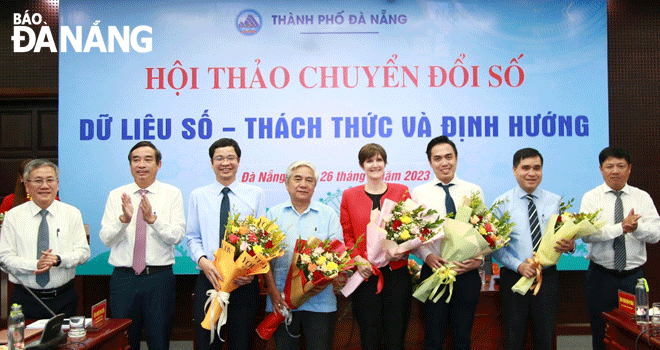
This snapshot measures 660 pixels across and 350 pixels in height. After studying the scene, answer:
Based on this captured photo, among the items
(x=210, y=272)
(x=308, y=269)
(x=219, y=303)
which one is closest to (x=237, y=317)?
(x=219, y=303)

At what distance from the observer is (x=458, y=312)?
3135 mm

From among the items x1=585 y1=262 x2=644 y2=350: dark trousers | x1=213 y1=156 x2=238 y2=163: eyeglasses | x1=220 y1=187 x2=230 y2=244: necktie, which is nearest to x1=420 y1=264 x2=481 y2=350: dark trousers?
x1=585 y1=262 x2=644 y2=350: dark trousers

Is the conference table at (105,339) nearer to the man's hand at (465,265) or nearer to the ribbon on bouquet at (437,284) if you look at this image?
the ribbon on bouquet at (437,284)

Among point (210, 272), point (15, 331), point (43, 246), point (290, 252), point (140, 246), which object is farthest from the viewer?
point (140, 246)

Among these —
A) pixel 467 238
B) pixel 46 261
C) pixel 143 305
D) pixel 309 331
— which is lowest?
→ pixel 309 331

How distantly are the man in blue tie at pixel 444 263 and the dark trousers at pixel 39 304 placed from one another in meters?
2.22

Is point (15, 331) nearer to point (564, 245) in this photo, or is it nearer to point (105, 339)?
point (105, 339)

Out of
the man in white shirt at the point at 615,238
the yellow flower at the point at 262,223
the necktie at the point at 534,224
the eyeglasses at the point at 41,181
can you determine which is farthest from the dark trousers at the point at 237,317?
the man in white shirt at the point at 615,238

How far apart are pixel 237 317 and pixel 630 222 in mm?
2595

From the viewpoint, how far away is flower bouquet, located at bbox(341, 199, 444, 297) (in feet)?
9.55

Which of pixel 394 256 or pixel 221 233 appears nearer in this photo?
pixel 394 256

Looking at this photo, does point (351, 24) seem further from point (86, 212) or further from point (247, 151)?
point (86, 212)

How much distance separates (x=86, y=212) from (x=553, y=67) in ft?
14.9

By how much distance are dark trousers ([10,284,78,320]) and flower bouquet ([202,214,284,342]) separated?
0.96m
